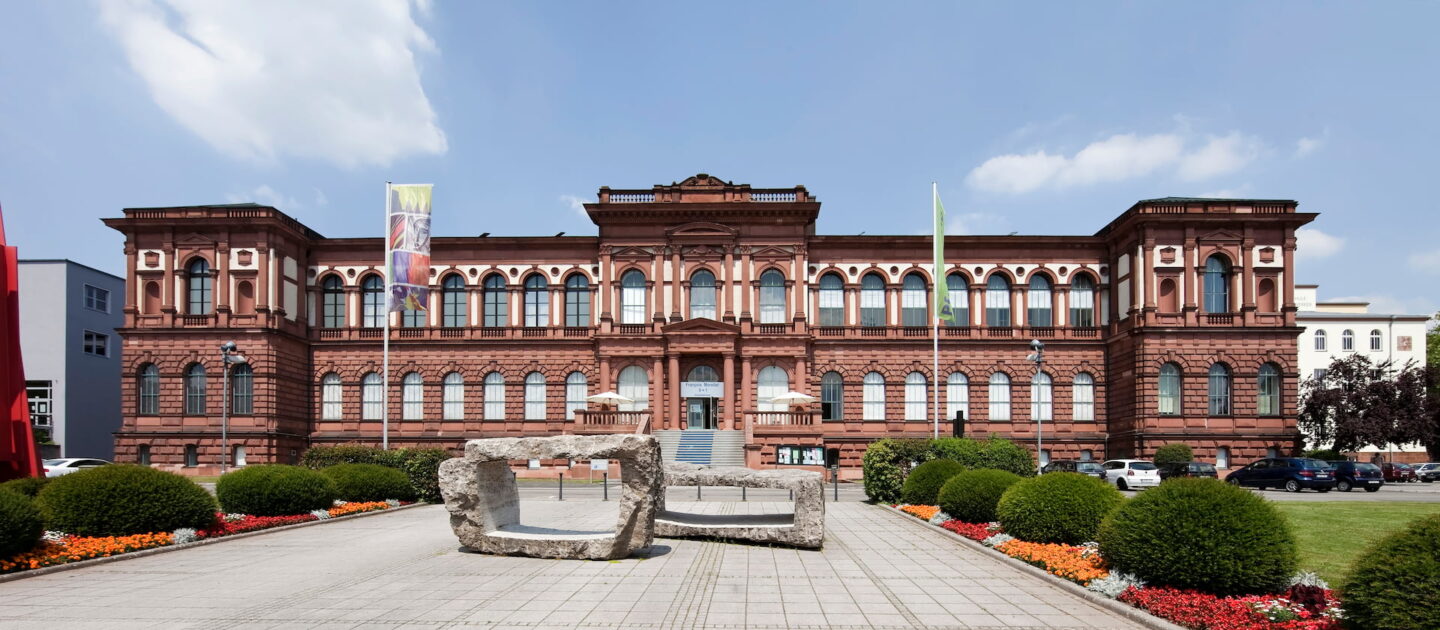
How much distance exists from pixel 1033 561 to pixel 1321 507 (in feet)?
51.4

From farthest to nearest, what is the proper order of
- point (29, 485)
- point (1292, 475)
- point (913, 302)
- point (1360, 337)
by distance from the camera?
1. point (1360, 337)
2. point (913, 302)
3. point (1292, 475)
4. point (29, 485)

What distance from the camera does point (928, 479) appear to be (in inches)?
980

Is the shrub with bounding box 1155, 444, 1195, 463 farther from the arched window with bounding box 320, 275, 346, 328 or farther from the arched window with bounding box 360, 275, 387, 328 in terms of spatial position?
the arched window with bounding box 320, 275, 346, 328

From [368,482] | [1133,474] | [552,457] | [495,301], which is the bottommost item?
[1133,474]

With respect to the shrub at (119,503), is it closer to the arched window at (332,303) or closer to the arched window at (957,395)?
the arched window at (332,303)

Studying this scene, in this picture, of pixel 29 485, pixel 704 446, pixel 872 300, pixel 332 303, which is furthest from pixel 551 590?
pixel 332 303

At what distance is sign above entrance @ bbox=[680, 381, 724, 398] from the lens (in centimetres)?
4747

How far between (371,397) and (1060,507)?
142 ft

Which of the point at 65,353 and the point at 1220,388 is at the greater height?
the point at 65,353

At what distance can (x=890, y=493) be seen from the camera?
28.2m

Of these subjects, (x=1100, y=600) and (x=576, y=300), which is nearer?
(x=1100, y=600)

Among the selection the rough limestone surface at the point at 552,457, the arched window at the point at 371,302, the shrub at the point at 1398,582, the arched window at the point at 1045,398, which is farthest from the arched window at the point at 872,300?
the shrub at the point at 1398,582

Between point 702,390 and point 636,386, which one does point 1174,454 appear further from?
point 636,386

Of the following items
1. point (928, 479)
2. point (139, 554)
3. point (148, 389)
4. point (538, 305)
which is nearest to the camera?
point (139, 554)
